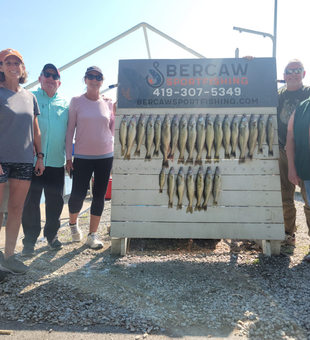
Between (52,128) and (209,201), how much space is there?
7.97 feet

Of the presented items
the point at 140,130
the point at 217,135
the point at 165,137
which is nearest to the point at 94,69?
Result: the point at 140,130

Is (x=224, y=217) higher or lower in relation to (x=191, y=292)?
higher

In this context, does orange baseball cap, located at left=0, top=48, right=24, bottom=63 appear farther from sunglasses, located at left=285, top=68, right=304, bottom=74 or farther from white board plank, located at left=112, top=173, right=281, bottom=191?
sunglasses, located at left=285, top=68, right=304, bottom=74

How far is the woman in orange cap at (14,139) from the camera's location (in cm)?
276

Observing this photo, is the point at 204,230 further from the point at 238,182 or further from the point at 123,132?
the point at 123,132

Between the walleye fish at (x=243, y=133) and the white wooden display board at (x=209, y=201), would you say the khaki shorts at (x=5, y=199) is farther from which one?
the walleye fish at (x=243, y=133)

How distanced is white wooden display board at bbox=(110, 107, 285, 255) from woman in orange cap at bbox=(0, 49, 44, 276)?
1146mm

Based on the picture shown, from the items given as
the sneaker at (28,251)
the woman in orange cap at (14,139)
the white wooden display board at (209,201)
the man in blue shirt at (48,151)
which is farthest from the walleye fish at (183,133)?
the sneaker at (28,251)

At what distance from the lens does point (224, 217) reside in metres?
3.62

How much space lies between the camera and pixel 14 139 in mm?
2797

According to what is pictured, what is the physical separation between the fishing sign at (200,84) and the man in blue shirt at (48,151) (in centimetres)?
94

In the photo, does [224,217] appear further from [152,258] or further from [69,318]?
[69,318]

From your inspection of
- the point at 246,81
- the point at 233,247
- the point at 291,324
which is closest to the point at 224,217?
the point at 233,247

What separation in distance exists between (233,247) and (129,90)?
290 cm
